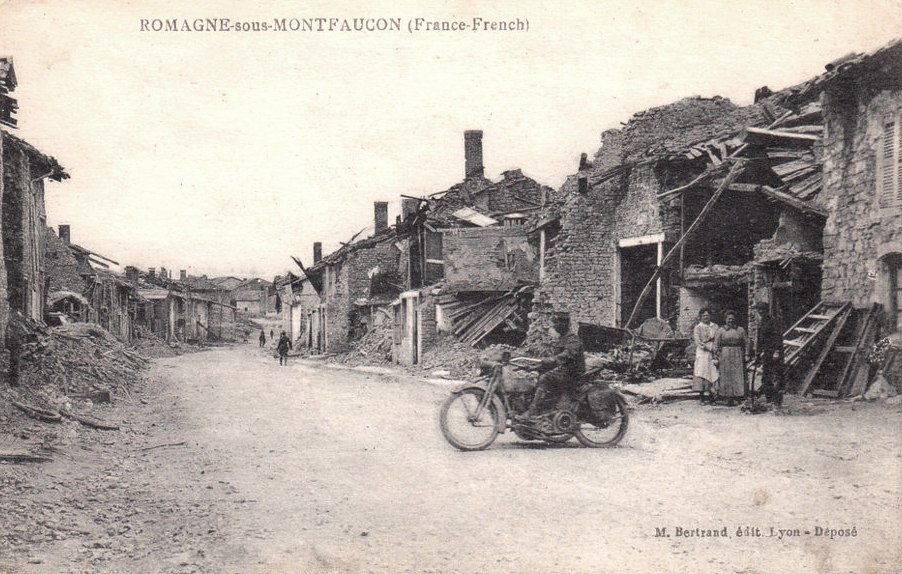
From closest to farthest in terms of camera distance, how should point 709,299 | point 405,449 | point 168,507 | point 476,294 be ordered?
point 168,507, point 405,449, point 709,299, point 476,294

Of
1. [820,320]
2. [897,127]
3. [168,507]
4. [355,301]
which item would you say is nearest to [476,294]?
[355,301]

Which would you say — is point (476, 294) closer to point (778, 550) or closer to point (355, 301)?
point (355, 301)

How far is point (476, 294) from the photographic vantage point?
24641mm

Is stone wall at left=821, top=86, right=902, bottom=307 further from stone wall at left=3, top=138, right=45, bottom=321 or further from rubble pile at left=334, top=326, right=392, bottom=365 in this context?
rubble pile at left=334, top=326, right=392, bottom=365

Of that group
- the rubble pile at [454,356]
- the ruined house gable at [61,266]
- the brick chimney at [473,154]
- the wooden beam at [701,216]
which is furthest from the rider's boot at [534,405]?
the ruined house gable at [61,266]

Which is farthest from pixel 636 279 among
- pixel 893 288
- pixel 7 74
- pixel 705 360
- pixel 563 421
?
pixel 7 74

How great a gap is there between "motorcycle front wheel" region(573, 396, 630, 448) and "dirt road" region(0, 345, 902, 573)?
0.19 m

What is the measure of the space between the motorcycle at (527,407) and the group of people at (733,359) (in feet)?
11.9

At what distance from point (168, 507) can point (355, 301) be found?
93.9 ft

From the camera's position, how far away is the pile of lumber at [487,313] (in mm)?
23656

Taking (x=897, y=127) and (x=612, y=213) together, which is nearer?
(x=897, y=127)

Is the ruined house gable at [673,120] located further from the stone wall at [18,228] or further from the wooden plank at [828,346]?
the stone wall at [18,228]

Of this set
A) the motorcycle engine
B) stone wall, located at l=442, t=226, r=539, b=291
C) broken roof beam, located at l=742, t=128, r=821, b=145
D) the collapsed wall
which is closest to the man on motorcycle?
the motorcycle engine

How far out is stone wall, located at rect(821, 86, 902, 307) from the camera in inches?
434
